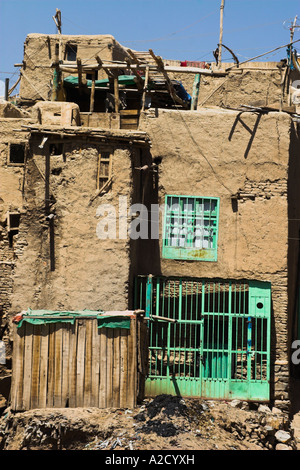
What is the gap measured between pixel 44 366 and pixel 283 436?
4831mm

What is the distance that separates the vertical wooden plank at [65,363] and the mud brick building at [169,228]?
3.42ft

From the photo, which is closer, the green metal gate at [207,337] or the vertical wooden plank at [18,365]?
the vertical wooden plank at [18,365]

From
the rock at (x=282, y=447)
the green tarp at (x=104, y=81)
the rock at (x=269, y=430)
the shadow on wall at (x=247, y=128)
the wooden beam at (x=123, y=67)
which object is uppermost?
the wooden beam at (x=123, y=67)

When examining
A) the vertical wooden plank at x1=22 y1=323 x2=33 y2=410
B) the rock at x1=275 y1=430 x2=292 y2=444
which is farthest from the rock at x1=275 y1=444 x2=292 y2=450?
the vertical wooden plank at x1=22 y1=323 x2=33 y2=410

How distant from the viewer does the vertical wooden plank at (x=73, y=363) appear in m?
11.3

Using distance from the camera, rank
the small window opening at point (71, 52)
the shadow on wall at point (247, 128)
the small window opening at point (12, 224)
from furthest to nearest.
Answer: the small window opening at point (71, 52) < the small window opening at point (12, 224) < the shadow on wall at point (247, 128)

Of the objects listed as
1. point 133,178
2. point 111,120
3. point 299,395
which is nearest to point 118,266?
point 133,178

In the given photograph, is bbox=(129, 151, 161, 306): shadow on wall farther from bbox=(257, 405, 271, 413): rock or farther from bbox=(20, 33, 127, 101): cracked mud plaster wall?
bbox=(20, 33, 127, 101): cracked mud plaster wall

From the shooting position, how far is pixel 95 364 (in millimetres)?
11336

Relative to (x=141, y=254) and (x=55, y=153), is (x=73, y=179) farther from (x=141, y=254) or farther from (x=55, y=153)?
(x=141, y=254)

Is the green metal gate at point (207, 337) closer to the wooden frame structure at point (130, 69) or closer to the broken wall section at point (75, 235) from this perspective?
the broken wall section at point (75, 235)

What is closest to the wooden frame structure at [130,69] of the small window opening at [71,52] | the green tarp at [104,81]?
the green tarp at [104,81]

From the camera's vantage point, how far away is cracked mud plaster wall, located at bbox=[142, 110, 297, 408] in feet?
44.9

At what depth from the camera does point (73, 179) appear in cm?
1262
